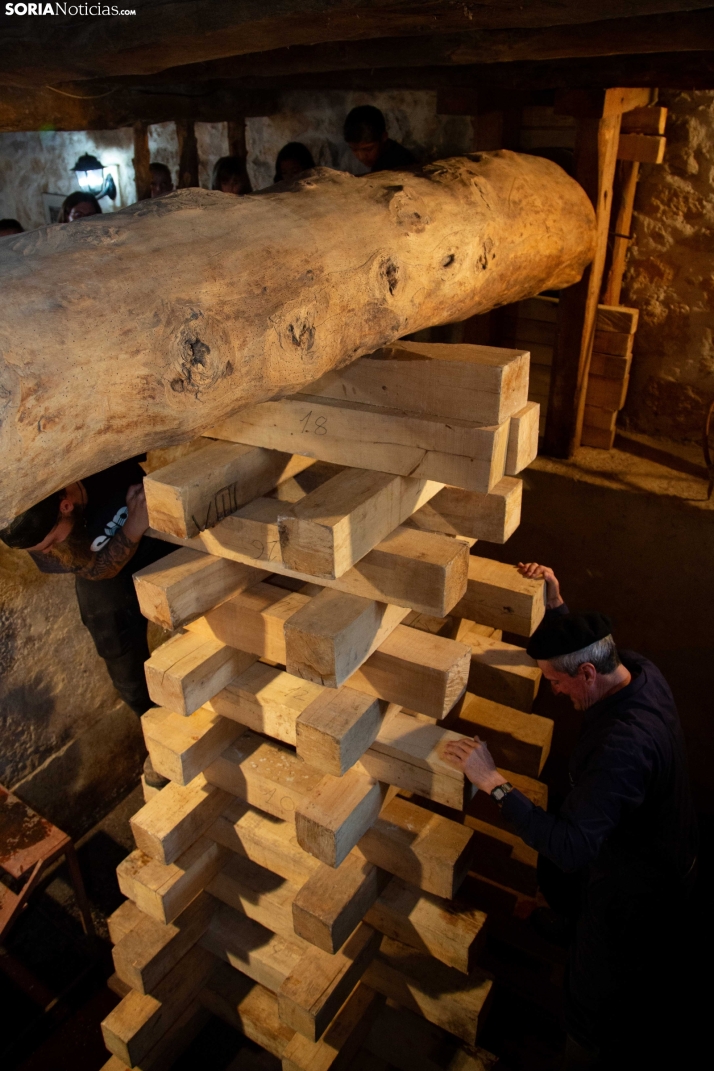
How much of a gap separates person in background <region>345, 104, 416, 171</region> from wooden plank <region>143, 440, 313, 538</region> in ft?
8.99

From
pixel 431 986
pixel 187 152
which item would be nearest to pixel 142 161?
pixel 187 152

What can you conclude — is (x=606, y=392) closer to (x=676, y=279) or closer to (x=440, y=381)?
(x=676, y=279)

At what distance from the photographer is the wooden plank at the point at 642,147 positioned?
12.6ft

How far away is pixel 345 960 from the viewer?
2.94m

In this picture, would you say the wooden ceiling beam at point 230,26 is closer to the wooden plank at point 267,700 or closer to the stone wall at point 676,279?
the stone wall at point 676,279

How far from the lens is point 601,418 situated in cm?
433

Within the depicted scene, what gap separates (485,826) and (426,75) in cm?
388

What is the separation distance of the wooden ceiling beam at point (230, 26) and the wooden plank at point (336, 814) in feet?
8.23

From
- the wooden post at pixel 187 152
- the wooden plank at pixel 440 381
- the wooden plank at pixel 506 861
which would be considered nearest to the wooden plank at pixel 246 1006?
the wooden plank at pixel 506 861

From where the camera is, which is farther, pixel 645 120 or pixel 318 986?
pixel 645 120

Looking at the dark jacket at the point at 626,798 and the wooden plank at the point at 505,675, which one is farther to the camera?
the wooden plank at the point at 505,675

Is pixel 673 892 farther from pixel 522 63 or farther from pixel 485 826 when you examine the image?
pixel 522 63

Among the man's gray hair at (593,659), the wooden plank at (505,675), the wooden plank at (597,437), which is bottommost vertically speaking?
the wooden plank at (505,675)

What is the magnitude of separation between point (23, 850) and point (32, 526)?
1.68 meters
